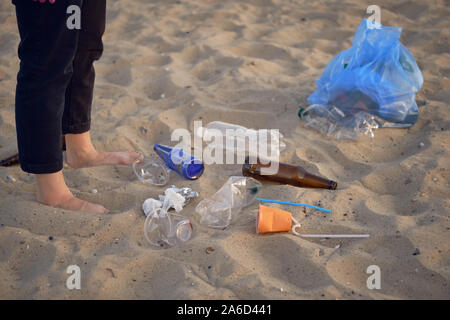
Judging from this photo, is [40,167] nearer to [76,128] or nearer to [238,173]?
[76,128]

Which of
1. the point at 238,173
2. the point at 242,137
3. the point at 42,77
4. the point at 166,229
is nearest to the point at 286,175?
the point at 238,173

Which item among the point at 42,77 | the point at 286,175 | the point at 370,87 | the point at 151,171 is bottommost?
the point at 151,171

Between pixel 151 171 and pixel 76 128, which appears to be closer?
pixel 76 128

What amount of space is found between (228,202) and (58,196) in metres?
0.74

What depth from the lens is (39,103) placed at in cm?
157

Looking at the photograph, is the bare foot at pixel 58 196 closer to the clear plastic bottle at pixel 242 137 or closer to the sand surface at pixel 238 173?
the sand surface at pixel 238 173

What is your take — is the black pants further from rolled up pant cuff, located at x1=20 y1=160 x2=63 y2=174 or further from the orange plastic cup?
the orange plastic cup

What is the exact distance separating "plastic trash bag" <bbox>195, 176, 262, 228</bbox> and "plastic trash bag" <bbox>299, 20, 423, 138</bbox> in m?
0.72

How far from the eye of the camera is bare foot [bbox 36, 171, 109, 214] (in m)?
1.79

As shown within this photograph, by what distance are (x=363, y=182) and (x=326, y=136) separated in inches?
18.7

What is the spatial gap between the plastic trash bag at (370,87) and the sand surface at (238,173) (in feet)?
0.39

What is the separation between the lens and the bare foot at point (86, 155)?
215 cm

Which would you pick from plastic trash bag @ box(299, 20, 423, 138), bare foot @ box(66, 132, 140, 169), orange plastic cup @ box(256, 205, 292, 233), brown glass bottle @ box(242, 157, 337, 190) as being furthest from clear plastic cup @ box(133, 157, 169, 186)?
plastic trash bag @ box(299, 20, 423, 138)

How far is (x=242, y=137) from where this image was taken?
2.49 meters
